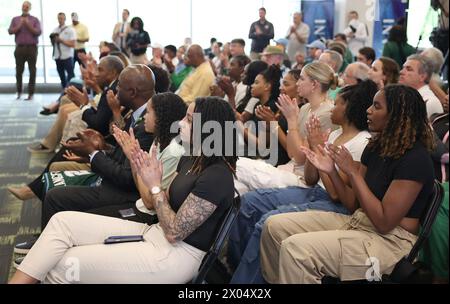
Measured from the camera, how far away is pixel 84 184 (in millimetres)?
3566

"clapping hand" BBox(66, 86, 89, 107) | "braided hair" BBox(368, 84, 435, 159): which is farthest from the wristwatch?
"clapping hand" BBox(66, 86, 89, 107)

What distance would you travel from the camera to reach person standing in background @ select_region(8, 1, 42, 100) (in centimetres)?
1062

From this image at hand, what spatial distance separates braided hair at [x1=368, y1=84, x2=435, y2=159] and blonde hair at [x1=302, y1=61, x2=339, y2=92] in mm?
1314

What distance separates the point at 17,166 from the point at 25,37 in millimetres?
5897

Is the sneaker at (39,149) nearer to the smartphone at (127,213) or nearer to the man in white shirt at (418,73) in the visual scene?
the smartphone at (127,213)

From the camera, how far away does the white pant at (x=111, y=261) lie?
85.4 inches

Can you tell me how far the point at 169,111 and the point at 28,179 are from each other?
2674 millimetres

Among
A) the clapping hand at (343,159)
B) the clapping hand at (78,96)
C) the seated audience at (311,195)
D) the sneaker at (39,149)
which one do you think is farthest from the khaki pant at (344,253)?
the sneaker at (39,149)

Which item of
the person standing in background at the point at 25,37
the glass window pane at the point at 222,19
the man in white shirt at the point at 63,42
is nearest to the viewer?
the person standing in background at the point at 25,37

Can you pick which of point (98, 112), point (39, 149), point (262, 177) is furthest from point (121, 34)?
point (262, 177)

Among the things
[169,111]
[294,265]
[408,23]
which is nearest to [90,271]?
[294,265]

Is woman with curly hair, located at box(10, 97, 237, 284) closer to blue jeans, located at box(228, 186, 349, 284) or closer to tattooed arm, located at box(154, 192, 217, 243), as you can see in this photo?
tattooed arm, located at box(154, 192, 217, 243)

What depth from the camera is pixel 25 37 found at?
1076 cm
